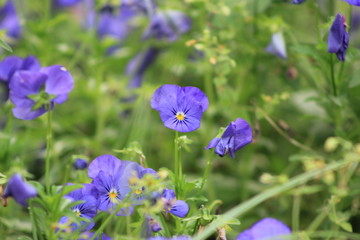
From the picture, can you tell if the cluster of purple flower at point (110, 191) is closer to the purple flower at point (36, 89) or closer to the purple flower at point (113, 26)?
the purple flower at point (36, 89)

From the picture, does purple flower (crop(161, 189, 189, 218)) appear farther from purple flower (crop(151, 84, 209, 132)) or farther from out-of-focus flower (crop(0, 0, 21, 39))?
out-of-focus flower (crop(0, 0, 21, 39))

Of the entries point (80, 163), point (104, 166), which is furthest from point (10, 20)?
point (104, 166)

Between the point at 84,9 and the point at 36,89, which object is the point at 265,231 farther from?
the point at 84,9

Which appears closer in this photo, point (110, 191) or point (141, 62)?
→ point (110, 191)

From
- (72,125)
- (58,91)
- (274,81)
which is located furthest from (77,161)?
(274,81)

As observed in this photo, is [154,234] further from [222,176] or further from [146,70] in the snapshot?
[146,70]

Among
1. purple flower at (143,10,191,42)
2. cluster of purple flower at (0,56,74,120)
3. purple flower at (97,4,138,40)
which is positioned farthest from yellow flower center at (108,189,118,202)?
purple flower at (97,4,138,40)
